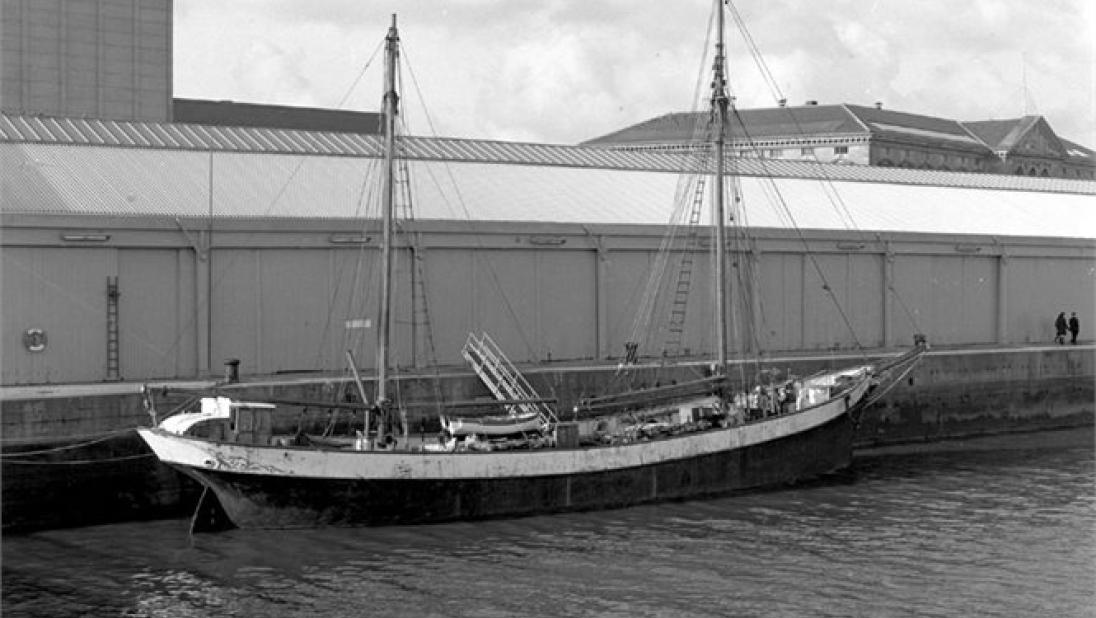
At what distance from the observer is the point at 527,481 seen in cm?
3531

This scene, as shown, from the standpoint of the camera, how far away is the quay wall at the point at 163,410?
1297 inches

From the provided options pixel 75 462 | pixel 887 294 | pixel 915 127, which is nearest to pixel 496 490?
pixel 75 462

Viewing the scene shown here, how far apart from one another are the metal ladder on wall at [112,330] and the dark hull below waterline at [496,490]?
739cm

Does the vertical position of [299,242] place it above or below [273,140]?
below

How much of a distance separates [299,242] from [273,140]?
9.64m

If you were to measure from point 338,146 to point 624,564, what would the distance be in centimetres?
2459

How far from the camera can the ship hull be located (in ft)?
108

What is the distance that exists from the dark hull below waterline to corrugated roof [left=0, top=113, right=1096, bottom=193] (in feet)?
26.5

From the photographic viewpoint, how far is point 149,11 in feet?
234

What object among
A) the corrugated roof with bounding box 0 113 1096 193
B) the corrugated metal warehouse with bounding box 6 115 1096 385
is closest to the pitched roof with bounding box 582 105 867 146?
the corrugated roof with bounding box 0 113 1096 193

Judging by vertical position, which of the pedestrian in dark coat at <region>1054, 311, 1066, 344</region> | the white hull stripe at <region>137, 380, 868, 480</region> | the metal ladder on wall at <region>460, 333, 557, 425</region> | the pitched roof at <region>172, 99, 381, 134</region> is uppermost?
the pitched roof at <region>172, 99, 381, 134</region>

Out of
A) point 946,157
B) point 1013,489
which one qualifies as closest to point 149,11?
point 1013,489

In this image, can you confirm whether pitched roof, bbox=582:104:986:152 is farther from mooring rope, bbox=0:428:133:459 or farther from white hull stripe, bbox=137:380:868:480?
mooring rope, bbox=0:428:133:459

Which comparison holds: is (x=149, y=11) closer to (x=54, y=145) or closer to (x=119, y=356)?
(x=54, y=145)
